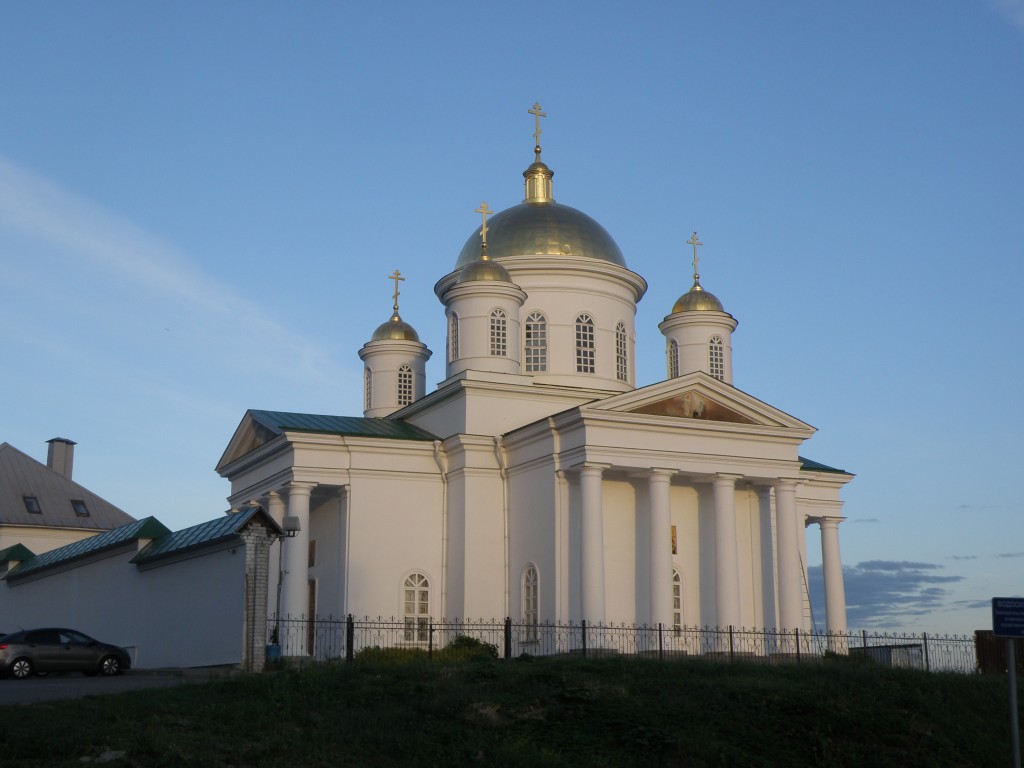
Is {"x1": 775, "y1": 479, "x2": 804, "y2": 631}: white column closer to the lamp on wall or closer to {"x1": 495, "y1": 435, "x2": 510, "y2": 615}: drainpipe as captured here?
{"x1": 495, "y1": 435, "x2": 510, "y2": 615}: drainpipe

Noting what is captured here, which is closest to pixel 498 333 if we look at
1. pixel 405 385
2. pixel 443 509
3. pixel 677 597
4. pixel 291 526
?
pixel 443 509

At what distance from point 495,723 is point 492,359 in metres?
16.8

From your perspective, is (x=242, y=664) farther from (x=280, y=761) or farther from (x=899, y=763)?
(x=899, y=763)

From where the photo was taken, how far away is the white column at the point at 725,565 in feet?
88.9

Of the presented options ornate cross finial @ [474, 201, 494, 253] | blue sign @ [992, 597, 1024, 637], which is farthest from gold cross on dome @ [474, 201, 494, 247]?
blue sign @ [992, 597, 1024, 637]

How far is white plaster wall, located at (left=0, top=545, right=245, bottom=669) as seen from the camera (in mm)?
20000

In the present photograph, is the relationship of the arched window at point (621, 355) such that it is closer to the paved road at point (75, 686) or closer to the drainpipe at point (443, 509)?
the drainpipe at point (443, 509)

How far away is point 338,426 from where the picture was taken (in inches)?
1198

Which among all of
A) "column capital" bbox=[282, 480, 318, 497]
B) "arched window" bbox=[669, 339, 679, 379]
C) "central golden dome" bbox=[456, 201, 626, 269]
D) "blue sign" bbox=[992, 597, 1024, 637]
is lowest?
"blue sign" bbox=[992, 597, 1024, 637]

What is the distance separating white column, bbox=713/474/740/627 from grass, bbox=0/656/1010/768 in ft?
32.4

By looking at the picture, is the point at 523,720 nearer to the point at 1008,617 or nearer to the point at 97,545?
the point at 1008,617

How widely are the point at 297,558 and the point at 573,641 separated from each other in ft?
20.6

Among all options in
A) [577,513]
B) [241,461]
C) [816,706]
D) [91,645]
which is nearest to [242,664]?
[91,645]

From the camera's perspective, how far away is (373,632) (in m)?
27.7
